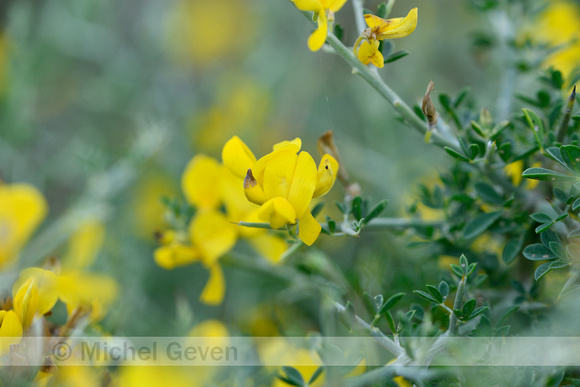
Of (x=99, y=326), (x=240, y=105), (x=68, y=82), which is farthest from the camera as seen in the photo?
(x=68, y=82)

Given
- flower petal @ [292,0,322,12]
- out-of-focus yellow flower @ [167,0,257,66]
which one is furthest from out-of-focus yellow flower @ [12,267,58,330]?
out-of-focus yellow flower @ [167,0,257,66]

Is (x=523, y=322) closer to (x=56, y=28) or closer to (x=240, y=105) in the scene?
(x=240, y=105)

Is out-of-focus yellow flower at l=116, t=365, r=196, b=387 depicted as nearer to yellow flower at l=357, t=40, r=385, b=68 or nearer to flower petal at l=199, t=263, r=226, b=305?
flower petal at l=199, t=263, r=226, b=305

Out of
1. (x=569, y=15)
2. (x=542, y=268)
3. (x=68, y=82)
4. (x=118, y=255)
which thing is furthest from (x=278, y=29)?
(x=542, y=268)

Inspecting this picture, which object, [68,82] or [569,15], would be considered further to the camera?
[68,82]

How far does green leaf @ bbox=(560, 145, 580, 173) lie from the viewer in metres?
0.46

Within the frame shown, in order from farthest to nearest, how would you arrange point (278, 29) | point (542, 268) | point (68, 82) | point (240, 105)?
point (278, 29) → point (68, 82) → point (240, 105) → point (542, 268)

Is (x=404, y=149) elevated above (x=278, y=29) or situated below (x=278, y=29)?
below

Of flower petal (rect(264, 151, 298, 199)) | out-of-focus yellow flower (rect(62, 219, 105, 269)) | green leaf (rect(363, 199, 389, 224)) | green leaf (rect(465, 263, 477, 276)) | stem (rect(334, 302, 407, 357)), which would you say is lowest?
out-of-focus yellow flower (rect(62, 219, 105, 269))

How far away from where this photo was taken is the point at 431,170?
1.15m

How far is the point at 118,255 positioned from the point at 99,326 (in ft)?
1.19

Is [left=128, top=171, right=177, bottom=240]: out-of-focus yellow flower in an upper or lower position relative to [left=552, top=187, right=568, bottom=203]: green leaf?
lower

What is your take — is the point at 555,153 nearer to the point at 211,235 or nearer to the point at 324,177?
the point at 324,177

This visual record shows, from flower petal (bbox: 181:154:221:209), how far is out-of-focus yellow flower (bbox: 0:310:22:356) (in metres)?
0.28
